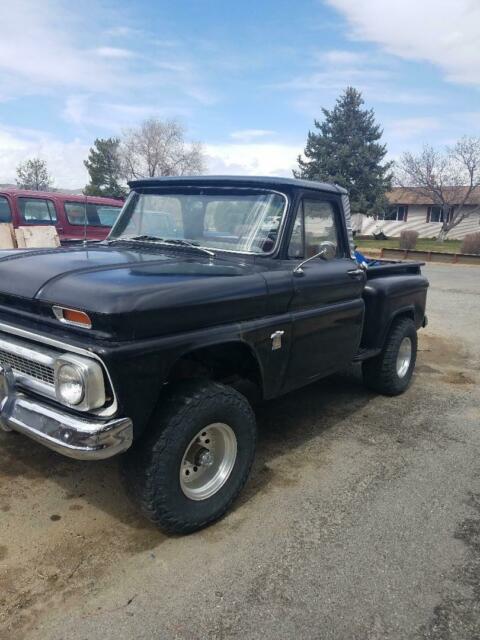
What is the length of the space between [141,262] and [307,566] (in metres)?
1.91

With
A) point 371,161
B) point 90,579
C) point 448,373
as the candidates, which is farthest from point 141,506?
point 371,161

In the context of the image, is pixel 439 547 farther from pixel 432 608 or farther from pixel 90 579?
pixel 90 579

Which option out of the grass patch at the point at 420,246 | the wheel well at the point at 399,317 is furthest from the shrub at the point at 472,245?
the wheel well at the point at 399,317

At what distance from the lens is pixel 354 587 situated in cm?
262

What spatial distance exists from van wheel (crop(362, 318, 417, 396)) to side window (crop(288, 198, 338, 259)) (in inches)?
53.5

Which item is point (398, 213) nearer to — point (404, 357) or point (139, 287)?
point (404, 357)

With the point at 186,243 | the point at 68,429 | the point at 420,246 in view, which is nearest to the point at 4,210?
the point at 186,243

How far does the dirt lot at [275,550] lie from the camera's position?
2.38 metres

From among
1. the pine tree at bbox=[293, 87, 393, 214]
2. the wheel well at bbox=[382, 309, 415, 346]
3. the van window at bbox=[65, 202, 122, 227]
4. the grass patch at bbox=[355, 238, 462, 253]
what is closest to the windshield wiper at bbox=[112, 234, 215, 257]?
the wheel well at bbox=[382, 309, 415, 346]

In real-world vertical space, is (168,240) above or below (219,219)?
below

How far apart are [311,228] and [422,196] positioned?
1639 inches

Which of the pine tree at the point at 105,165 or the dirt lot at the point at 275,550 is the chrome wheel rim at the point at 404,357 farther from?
the pine tree at the point at 105,165

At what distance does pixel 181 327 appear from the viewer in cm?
277

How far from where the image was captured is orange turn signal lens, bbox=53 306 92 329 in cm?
255
